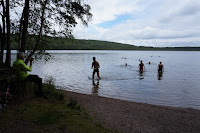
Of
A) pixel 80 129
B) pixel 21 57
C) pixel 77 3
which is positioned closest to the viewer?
pixel 80 129

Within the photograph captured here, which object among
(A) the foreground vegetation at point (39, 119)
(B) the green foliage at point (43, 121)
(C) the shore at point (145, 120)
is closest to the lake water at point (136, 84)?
(A) the foreground vegetation at point (39, 119)

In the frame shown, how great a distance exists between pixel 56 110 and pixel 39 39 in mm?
4270

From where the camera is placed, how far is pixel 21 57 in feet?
18.0

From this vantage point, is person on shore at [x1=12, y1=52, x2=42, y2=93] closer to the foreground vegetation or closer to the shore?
the foreground vegetation

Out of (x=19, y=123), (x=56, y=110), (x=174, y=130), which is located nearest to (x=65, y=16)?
(x=56, y=110)

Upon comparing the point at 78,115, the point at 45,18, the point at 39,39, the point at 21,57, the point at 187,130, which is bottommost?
the point at 187,130

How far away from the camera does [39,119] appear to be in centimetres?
478

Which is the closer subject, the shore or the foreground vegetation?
the foreground vegetation

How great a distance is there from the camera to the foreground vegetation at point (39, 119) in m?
4.31

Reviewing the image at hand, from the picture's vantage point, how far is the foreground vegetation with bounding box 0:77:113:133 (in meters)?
4.31

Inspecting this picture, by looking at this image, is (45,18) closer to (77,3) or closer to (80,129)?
(77,3)

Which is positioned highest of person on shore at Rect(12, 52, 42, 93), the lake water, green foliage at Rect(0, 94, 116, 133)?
person on shore at Rect(12, 52, 42, 93)

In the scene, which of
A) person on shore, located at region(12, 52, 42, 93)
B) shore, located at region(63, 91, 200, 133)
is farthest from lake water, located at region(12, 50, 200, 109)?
shore, located at region(63, 91, 200, 133)

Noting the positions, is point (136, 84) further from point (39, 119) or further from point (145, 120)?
point (39, 119)
